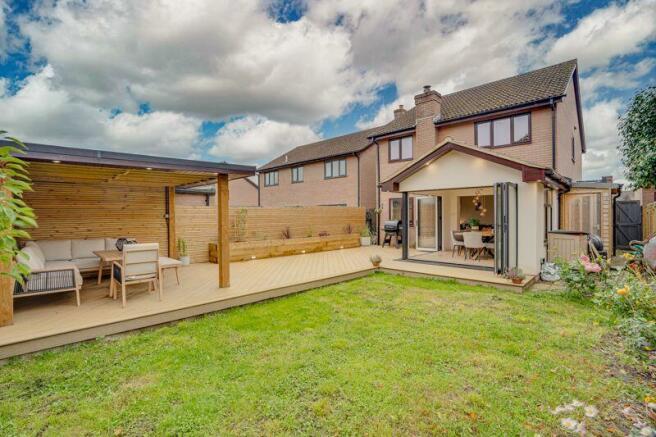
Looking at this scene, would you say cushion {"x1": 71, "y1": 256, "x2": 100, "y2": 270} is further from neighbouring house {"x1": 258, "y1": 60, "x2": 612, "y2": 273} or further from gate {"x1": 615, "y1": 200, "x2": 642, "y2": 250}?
gate {"x1": 615, "y1": 200, "x2": 642, "y2": 250}

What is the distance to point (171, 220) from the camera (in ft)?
30.3

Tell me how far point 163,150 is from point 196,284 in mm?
17559

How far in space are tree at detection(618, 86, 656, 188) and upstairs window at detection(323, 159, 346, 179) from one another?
39.1ft

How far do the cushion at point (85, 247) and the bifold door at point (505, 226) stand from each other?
10.1 m

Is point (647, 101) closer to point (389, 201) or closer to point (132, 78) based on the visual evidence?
point (389, 201)

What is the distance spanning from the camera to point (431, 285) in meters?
7.57

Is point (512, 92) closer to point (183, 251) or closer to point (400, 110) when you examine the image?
point (400, 110)

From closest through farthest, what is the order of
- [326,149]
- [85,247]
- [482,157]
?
[85,247], [482,157], [326,149]

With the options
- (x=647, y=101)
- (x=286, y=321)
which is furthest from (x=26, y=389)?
(x=647, y=101)

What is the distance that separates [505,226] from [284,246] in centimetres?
726

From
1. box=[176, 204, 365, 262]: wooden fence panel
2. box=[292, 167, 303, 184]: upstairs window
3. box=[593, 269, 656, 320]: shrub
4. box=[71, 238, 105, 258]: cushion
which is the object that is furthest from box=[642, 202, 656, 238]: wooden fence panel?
box=[71, 238, 105, 258]: cushion

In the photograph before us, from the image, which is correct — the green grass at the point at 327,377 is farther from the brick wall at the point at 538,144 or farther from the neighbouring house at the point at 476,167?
the brick wall at the point at 538,144

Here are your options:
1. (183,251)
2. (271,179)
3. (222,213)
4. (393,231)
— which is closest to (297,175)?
(271,179)

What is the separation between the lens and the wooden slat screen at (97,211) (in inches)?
287
